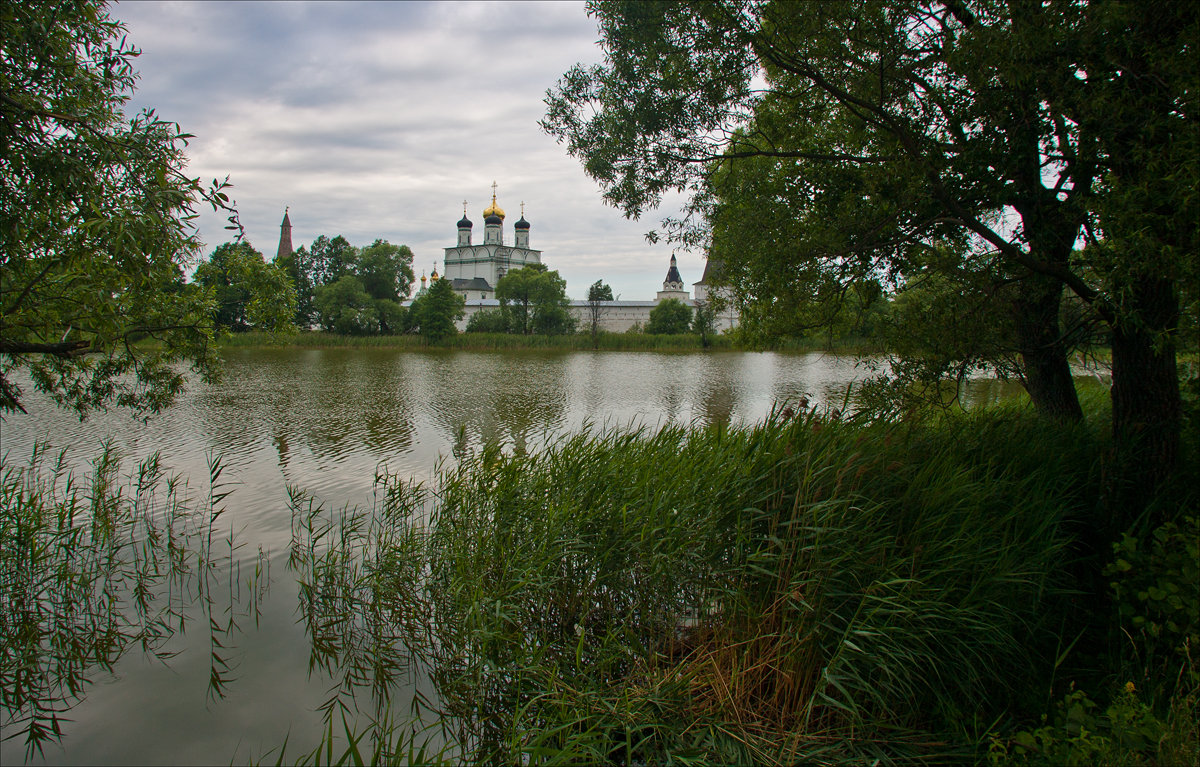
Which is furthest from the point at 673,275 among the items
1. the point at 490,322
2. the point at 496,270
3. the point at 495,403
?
the point at 495,403

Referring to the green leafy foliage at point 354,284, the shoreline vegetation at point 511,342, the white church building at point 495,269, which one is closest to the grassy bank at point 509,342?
the shoreline vegetation at point 511,342

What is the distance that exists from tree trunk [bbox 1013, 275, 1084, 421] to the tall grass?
1012 mm

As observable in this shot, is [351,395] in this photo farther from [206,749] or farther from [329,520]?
[206,749]

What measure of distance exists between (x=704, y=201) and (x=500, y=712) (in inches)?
230

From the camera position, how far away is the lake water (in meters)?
3.52

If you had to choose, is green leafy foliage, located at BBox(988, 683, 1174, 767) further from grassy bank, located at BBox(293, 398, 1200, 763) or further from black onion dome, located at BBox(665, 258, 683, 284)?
black onion dome, located at BBox(665, 258, 683, 284)

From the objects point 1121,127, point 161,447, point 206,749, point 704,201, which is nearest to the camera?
point 206,749

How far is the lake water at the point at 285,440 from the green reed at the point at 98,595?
104 mm

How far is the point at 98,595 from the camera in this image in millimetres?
4832

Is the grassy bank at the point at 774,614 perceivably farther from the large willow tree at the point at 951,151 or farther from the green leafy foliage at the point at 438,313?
the green leafy foliage at the point at 438,313

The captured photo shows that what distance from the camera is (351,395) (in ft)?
53.4

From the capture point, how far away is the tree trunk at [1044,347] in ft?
16.7

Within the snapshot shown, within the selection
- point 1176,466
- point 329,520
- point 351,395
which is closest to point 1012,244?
point 1176,466

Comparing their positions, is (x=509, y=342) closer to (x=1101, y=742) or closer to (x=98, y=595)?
(x=98, y=595)
